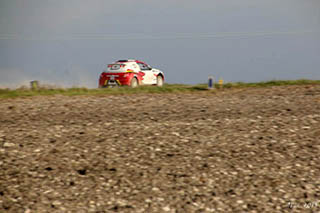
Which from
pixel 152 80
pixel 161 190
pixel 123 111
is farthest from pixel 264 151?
pixel 152 80

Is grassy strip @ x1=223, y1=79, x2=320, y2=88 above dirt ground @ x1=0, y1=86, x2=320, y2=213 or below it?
above

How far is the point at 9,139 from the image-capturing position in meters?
8.79

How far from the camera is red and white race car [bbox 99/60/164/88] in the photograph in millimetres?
19344

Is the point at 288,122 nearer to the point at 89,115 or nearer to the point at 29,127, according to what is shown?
the point at 89,115

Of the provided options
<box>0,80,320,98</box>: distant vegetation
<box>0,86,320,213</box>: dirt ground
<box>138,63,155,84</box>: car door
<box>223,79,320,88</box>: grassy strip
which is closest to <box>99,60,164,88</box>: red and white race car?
<box>138,63,155,84</box>: car door

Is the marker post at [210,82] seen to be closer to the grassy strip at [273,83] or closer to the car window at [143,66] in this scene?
the grassy strip at [273,83]

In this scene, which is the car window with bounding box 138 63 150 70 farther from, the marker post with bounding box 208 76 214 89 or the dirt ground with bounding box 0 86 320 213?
the dirt ground with bounding box 0 86 320 213

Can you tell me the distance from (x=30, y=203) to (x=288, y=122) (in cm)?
621

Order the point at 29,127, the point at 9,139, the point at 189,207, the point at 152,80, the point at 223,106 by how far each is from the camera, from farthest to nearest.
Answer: the point at 152,80 < the point at 223,106 < the point at 29,127 < the point at 9,139 < the point at 189,207

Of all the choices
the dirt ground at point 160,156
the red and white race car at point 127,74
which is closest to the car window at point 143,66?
the red and white race car at point 127,74

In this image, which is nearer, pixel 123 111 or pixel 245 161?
pixel 245 161

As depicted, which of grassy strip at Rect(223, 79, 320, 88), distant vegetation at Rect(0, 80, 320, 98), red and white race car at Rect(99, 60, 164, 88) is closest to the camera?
distant vegetation at Rect(0, 80, 320, 98)

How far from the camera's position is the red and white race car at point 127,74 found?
19.3 metres

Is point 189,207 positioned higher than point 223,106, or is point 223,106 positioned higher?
point 223,106
